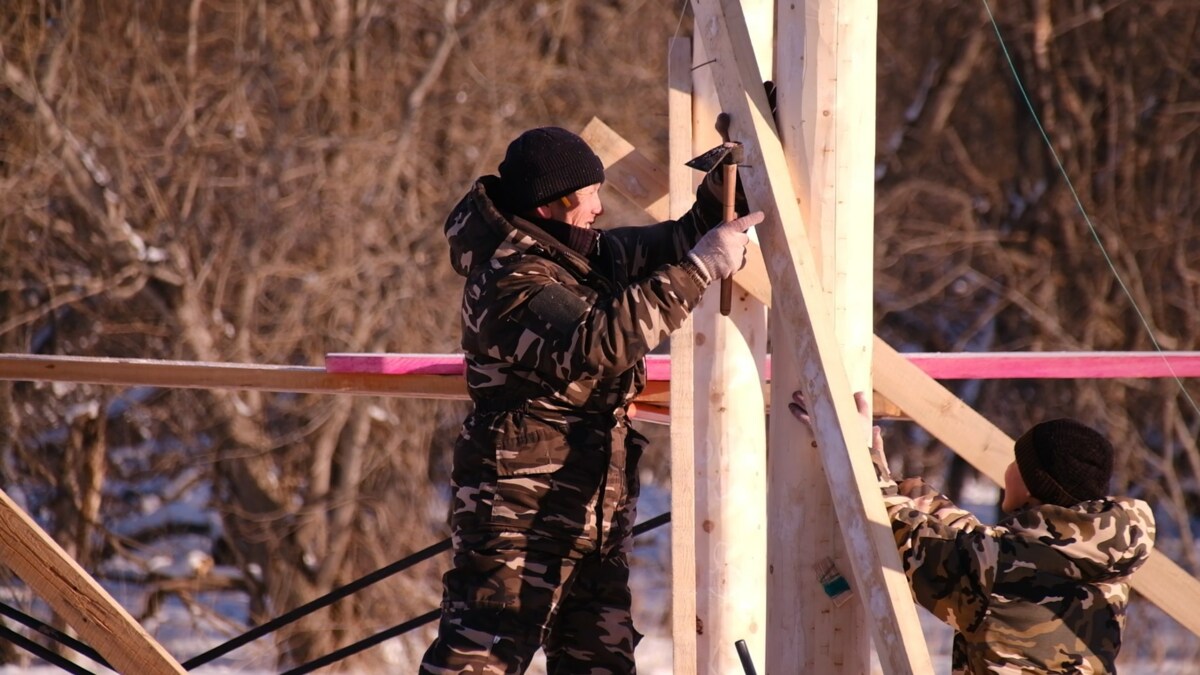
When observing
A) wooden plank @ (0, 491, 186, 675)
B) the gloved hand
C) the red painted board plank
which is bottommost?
wooden plank @ (0, 491, 186, 675)

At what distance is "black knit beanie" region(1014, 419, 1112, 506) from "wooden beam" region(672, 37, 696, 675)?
101cm

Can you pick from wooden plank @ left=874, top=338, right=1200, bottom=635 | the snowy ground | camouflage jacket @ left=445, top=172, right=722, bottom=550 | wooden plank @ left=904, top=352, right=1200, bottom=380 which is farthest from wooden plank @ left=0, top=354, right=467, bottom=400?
the snowy ground

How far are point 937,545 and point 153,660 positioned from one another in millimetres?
2317

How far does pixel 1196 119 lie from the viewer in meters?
10.7

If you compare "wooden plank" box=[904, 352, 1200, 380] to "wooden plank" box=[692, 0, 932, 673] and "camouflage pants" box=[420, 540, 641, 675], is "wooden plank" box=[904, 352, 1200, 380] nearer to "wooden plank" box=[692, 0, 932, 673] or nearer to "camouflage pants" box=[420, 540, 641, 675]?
"wooden plank" box=[692, 0, 932, 673]

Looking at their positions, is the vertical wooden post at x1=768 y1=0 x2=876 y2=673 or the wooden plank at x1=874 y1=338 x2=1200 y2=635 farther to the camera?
the wooden plank at x1=874 y1=338 x2=1200 y2=635

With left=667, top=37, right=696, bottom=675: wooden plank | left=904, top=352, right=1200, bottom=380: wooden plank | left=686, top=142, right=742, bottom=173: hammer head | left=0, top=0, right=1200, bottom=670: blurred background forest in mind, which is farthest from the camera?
left=0, top=0, right=1200, bottom=670: blurred background forest

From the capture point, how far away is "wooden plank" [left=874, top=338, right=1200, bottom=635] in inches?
148

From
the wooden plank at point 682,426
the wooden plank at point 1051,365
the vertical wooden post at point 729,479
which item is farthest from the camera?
the wooden plank at point 1051,365

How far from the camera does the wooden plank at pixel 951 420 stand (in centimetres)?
375

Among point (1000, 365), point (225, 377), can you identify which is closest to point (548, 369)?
point (1000, 365)

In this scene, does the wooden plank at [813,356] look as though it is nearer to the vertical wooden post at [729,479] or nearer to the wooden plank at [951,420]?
the wooden plank at [951,420]

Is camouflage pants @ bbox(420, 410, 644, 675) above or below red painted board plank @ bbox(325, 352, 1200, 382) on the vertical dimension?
below

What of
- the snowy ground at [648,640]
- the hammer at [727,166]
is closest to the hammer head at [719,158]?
the hammer at [727,166]
